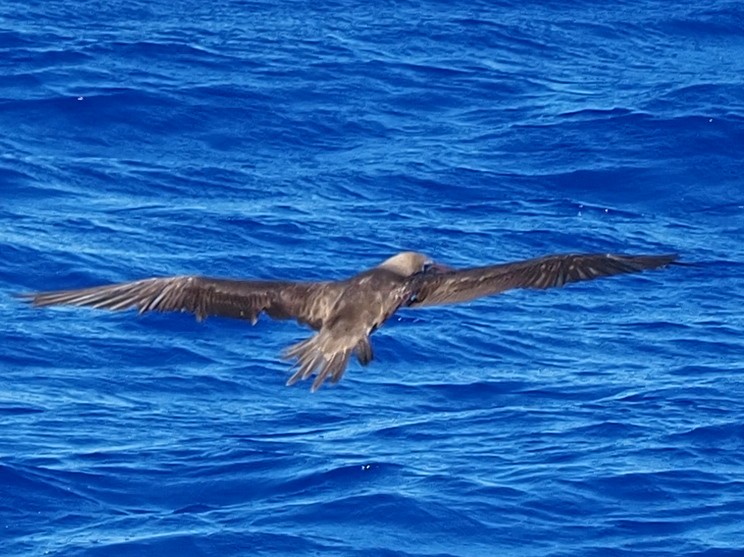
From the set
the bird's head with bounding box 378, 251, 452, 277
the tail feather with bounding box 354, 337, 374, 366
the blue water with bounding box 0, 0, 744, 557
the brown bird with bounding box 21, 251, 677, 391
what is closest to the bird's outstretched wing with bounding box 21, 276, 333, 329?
the brown bird with bounding box 21, 251, 677, 391

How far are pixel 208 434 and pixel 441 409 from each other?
2.08 meters

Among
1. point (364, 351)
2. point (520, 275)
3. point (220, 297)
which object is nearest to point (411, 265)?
Answer: point (520, 275)

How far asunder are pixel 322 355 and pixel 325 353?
0.9 inches

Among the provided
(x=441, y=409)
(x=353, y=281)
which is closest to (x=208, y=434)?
(x=441, y=409)

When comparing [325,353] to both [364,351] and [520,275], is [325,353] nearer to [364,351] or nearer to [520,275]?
[364,351]

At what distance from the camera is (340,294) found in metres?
12.0

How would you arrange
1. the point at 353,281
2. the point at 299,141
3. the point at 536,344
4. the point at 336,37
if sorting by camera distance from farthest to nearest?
the point at 336,37 < the point at 299,141 < the point at 536,344 < the point at 353,281

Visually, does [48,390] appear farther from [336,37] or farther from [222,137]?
[336,37]

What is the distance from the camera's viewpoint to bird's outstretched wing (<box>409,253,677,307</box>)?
11.8m

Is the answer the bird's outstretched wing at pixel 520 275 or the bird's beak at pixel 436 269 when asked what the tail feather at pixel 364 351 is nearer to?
the bird's outstretched wing at pixel 520 275

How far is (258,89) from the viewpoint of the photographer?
2280 cm

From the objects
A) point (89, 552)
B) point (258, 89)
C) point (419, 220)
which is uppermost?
point (258, 89)

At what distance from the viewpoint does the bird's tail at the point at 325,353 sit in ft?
37.5

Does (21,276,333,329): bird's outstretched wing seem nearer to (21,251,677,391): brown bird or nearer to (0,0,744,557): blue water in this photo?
(21,251,677,391): brown bird
